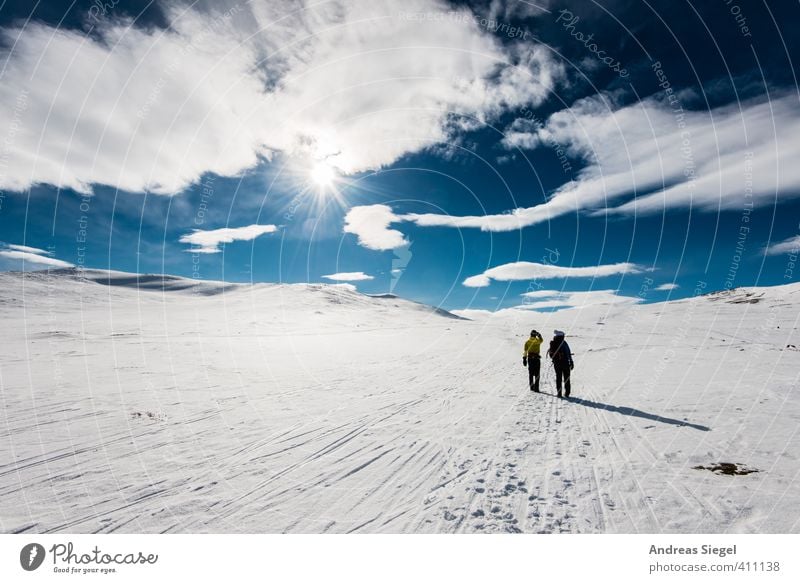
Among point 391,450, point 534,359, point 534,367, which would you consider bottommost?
point 391,450

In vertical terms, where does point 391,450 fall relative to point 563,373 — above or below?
below

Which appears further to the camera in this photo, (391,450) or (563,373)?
(563,373)

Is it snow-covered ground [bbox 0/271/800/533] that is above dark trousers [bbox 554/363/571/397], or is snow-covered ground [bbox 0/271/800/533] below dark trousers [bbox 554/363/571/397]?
below

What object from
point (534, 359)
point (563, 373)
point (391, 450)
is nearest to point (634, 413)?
point (563, 373)

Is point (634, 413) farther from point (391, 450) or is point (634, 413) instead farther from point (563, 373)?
point (391, 450)

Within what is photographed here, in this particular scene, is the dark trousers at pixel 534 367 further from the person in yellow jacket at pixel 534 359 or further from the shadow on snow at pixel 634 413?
the shadow on snow at pixel 634 413

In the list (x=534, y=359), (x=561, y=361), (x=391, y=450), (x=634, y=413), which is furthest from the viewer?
(x=534, y=359)

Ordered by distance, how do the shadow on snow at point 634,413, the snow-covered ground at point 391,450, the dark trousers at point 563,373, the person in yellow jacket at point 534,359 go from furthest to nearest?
the person in yellow jacket at point 534,359 → the dark trousers at point 563,373 → the shadow on snow at point 634,413 → the snow-covered ground at point 391,450

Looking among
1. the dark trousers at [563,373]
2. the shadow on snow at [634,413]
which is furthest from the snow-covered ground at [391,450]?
the dark trousers at [563,373]

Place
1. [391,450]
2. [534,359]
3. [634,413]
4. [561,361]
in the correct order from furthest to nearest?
[534,359], [561,361], [634,413], [391,450]

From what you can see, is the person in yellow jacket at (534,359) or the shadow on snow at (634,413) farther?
the person in yellow jacket at (534,359)

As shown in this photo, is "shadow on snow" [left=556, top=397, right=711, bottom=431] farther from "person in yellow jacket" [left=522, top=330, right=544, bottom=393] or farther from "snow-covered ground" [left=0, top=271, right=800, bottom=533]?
"person in yellow jacket" [left=522, top=330, right=544, bottom=393]

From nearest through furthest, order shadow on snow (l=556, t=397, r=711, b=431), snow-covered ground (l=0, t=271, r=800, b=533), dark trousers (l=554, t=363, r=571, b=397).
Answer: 1. snow-covered ground (l=0, t=271, r=800, b=533)
2. shadow on snow (l=556, t=397, r=711, b=431)
3. dark trousers (l=554, t=363, r=571, b=397)

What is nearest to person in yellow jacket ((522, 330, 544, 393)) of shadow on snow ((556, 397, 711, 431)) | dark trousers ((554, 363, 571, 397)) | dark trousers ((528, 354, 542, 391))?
dark trousers ((528, 354, 542, 391))
